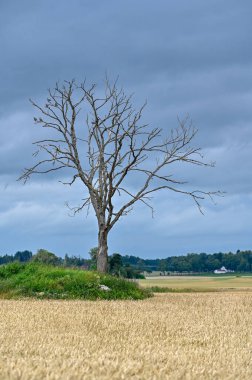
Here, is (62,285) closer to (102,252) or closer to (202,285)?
(102,252)

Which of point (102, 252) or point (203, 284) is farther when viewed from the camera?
point (203, 284)

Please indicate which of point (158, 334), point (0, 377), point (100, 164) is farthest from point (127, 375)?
point (100, 164)

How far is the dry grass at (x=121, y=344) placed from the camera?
A: 683 cm

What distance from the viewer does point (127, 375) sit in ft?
21.6

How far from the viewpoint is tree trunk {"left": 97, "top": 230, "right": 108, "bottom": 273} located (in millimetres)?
34500

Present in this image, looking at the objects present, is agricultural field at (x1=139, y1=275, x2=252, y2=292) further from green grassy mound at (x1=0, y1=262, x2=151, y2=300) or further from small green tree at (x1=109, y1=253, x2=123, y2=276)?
green grassy mound at (x1=0, y1=262, x2=151, y2=300)

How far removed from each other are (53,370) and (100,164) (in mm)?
28713

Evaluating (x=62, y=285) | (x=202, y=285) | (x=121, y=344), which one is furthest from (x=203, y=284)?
(x=121, y=344)

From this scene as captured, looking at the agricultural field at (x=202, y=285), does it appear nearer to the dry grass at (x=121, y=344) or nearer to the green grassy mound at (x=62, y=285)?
the green grassy mound at (x=62, y=285)

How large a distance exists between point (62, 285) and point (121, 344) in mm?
16435

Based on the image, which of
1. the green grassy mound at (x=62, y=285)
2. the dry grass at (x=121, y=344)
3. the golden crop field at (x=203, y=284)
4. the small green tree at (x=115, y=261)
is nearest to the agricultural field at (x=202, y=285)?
the golden crop field at (x=203, y=284)

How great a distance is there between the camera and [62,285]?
85.2 ft

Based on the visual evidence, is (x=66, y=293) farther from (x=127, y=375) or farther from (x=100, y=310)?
(x=127, y=375)

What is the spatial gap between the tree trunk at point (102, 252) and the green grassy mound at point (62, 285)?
6.08m
